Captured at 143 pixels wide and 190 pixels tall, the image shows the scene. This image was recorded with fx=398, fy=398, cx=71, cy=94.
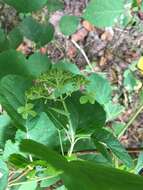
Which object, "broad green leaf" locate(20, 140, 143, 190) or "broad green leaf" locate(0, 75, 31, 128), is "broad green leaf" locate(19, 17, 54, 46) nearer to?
"broad green leaf" locate(0, 75, 31, 128)

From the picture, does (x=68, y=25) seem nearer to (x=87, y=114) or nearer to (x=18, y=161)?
(x=87, y=114)

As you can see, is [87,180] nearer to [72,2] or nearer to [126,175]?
[126,175]

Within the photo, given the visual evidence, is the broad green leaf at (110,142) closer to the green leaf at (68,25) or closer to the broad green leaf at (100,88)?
the broad green leaf at (100,88)

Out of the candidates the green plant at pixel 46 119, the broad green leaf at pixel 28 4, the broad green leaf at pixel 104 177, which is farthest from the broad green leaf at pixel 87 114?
the broad green leaf at pixel 104 177

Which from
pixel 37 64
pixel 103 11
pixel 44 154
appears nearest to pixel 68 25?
pixel 103 11

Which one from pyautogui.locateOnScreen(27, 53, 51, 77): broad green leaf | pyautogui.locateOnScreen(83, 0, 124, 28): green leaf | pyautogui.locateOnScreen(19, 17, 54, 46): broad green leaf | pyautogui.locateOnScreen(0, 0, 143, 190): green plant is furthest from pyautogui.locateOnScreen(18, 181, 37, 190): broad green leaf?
pyautogui.locateOnScreen(83, 0, 124, 28): green leaf
